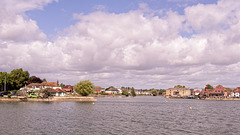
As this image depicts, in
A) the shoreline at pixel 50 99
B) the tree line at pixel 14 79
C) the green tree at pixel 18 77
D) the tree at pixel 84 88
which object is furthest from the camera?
the green tree at pixel 18 77

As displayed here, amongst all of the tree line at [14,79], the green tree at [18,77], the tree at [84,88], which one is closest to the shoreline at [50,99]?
the tree at [84,88]

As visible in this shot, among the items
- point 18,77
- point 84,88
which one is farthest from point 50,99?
point 18,77

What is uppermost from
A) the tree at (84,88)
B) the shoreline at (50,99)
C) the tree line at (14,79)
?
the tree line at (14,79)

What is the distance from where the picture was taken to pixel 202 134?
4300cm

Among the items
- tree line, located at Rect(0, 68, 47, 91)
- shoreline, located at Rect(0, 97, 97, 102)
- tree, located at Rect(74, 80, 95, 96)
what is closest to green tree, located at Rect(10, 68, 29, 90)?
tree line, located at Rect(0, 68, 47, 91)

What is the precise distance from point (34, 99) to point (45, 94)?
261 inches

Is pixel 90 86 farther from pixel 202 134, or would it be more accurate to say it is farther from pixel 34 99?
pixel 202 134

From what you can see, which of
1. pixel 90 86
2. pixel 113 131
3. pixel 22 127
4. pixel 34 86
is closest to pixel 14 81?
pixel 34 86

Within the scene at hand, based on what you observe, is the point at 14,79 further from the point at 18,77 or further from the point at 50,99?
the point at 50,99

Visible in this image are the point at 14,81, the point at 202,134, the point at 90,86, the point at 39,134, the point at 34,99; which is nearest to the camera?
the point at 39,134

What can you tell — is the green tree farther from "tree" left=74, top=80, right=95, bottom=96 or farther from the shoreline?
"tree" left=74, top=80, right=95, bottom=96

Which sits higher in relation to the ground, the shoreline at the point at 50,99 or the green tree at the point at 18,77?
the green tree at the point at 18,77

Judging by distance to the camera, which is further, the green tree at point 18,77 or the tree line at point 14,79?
the green tree at point 18,77

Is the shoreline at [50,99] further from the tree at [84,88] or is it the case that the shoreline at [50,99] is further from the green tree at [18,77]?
the green tree at [18,77]
